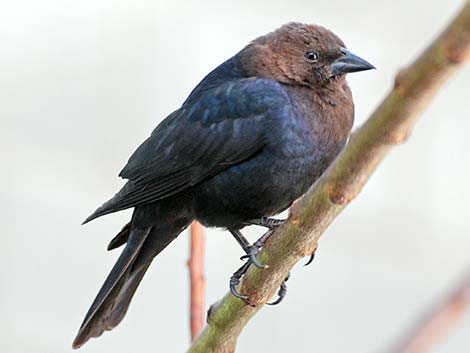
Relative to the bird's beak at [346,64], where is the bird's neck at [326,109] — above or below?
below

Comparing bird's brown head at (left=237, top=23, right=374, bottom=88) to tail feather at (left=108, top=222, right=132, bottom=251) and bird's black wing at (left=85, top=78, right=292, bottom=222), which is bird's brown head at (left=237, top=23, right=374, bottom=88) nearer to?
bird's black wing at (left=85, top=78, right=292, bottom=222)

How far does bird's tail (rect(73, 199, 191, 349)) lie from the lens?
230 cm

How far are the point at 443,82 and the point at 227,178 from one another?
157 cm

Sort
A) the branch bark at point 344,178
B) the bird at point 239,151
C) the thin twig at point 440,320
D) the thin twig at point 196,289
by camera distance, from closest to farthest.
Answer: the thin twig at point 440,320 < the branch bark at point 344,178 < the thin twig at point 196,289 < the bird at point 239,151

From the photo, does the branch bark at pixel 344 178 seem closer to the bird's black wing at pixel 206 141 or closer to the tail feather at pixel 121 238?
the bird's black wing at pixel 206 141

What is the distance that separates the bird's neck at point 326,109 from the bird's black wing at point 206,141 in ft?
0.16

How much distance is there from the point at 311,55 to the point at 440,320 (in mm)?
1983

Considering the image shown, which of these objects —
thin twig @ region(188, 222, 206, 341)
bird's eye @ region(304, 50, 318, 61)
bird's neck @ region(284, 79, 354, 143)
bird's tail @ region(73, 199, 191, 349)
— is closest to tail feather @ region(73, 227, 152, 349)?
bird's tail @ region(73, 199, 191, 349)

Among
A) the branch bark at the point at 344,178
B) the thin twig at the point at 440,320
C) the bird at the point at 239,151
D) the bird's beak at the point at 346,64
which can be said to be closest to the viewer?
the thin twig at the point at 440,320

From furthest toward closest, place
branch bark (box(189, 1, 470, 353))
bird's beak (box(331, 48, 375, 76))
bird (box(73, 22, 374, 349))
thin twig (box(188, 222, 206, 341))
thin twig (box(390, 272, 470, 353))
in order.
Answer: bird's beak (box(331, 48, 375, 76))
bird (box(73, 22, 374, 349))
thin twig (box(188, 222, 206, 341))
branch bark (box(189, 1, 470, 353))
thin twig (box(390, 272, 470, 353))

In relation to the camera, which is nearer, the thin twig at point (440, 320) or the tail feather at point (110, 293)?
the thin twig at point (440, 320)

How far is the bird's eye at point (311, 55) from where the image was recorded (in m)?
2.36

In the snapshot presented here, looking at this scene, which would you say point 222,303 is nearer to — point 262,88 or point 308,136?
point 308,136

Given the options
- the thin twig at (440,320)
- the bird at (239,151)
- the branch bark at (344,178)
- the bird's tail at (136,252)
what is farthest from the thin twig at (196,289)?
the thin twig at (440,320)
